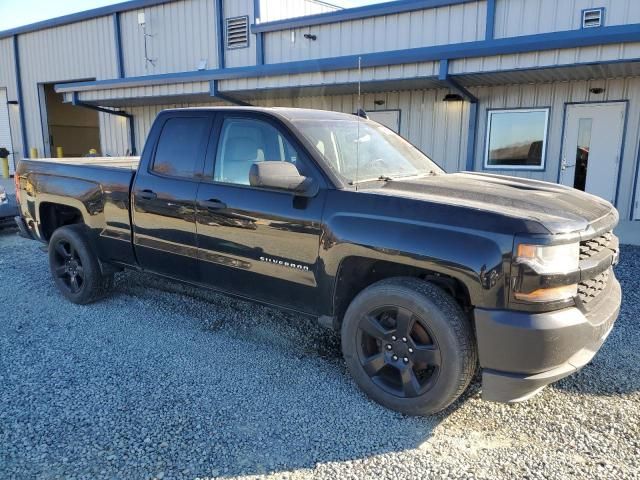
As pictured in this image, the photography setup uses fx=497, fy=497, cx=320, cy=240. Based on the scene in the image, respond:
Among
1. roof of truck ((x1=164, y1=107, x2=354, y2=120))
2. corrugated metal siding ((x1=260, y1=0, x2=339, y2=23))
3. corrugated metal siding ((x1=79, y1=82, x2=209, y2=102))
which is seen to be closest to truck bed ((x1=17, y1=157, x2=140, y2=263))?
roof of truck ((x1=164, y1=107, x2=354, y2=120))

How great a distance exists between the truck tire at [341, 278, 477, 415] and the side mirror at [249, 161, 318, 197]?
30.8 inches

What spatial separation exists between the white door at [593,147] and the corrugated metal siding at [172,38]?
408 inches

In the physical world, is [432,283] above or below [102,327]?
above

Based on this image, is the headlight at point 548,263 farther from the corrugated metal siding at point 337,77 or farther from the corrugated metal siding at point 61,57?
the corrugated metal siding at point 61,57

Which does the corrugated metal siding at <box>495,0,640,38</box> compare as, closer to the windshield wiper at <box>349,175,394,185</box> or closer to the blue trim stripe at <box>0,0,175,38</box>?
the windshield wiper at <box>349,175,394,185</box>

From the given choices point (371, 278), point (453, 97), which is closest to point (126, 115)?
point (453, 97)

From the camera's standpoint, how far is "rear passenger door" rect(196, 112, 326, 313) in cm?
341

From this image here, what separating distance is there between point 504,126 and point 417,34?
2.95 meters

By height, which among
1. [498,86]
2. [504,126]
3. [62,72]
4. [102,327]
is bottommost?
[102,327]

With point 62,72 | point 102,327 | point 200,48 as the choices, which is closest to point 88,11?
point 62,72

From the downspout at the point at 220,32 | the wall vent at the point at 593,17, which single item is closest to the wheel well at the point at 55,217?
the wall vent at the point at 593,17

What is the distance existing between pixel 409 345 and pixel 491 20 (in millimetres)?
9372

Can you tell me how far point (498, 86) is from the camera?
1005 centimetres

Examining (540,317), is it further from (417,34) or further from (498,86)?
(417,34)
